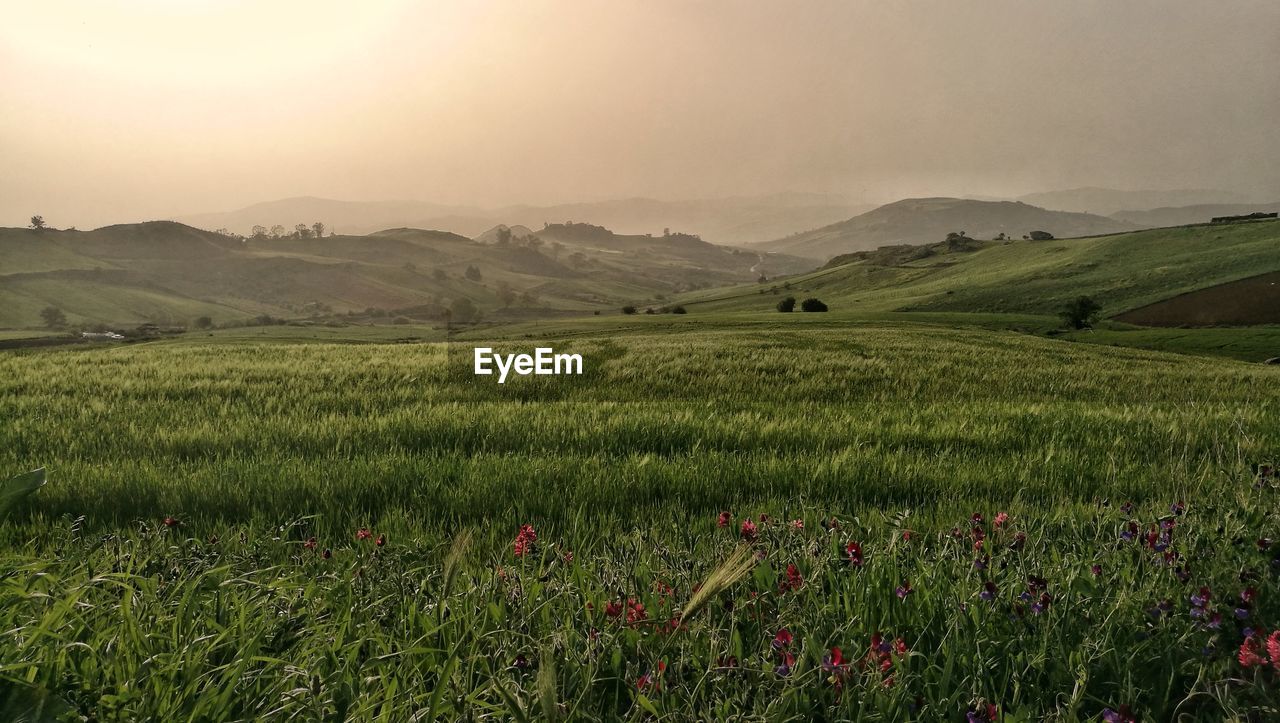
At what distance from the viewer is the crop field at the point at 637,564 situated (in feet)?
6.30

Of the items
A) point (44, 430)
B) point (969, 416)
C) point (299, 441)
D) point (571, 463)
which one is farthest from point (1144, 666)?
point (44, 430)

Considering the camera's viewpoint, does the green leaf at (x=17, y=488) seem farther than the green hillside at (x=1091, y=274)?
No

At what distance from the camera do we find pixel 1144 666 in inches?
87.7

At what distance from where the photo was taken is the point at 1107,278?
13525 centimetres

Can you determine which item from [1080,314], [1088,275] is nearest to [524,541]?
[1080,314]

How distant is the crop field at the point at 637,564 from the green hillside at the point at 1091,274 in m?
134

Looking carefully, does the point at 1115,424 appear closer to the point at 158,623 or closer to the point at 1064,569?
the point at 1064,569

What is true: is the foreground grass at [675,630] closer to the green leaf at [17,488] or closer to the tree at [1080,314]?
the green leaf at [17,488]

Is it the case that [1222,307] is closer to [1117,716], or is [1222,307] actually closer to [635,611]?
[1117,716]

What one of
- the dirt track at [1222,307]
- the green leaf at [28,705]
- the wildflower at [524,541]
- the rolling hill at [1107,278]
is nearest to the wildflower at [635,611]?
the wildflower at [524,541]

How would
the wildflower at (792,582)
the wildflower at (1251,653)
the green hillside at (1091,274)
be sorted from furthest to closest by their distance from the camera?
1. the green hillside at (1091,274)
2. the wildflower at (792,582)
3. the wildflower at (1251,653)

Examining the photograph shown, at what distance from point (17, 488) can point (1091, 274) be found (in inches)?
7033

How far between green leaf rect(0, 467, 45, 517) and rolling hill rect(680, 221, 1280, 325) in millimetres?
124386

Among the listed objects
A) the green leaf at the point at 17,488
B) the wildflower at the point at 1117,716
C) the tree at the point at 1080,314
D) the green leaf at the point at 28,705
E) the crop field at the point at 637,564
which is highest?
the green leaf at the point at 17,488
